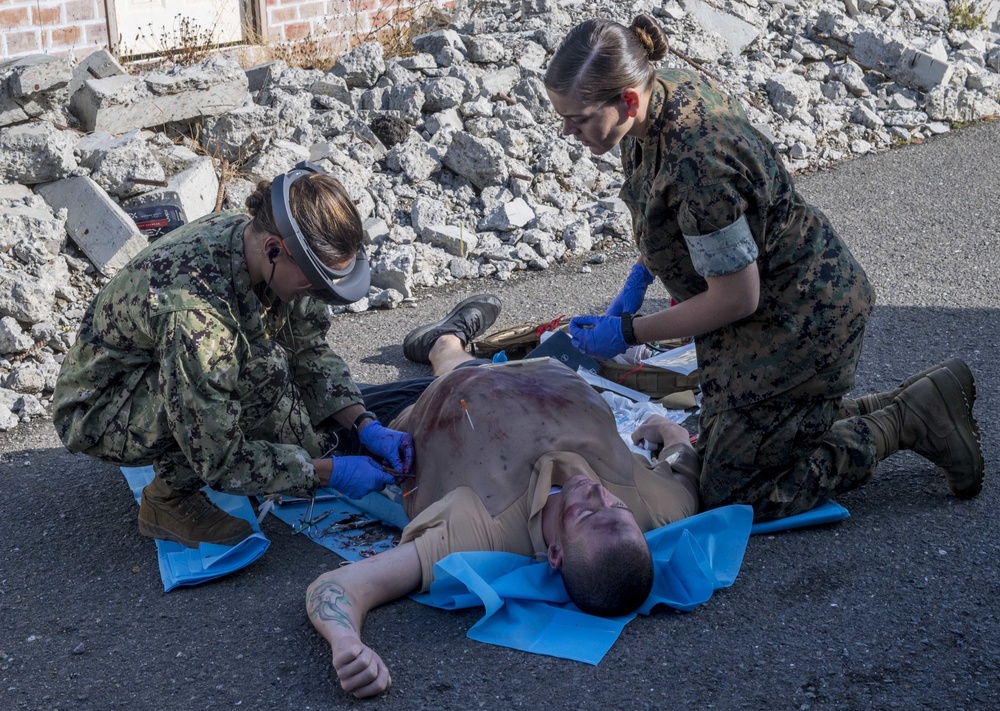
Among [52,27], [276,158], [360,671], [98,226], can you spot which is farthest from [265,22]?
[360,671]

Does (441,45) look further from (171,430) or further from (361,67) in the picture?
(171,430)

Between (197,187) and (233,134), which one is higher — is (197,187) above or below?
below

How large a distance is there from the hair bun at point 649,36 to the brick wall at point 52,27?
556 centimetres

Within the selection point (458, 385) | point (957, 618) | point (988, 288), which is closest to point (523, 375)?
point (458, 385)

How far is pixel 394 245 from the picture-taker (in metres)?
6.02

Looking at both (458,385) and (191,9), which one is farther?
(191,9)

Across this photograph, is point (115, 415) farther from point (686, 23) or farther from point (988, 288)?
point (686, 23)

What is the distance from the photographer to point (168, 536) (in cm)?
338

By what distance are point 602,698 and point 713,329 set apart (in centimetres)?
111

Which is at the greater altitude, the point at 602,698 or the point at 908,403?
the point at 908,403

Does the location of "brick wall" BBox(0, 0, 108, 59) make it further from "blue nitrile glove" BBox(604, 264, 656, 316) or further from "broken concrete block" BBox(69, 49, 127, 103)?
"blue nitrile glove" BBox(604, 264, 656, 316)

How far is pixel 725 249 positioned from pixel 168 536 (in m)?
2.07

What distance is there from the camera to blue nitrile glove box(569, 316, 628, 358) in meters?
3.10

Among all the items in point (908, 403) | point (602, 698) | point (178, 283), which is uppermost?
point (178, 283)
